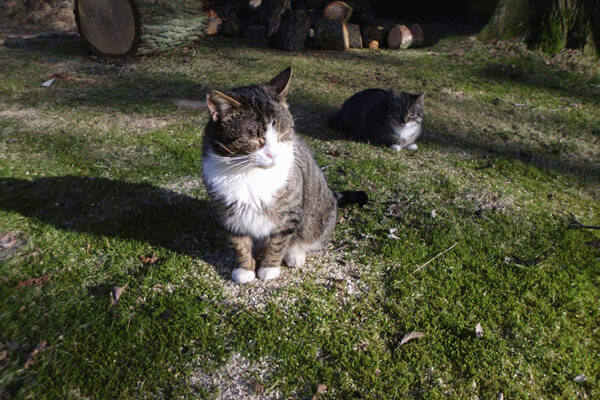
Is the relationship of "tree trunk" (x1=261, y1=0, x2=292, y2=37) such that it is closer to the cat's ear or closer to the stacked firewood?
the stacked firewood

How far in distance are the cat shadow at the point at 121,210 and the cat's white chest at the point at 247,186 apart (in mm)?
875

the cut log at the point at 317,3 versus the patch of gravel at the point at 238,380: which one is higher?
the cut log at the point at 317,3

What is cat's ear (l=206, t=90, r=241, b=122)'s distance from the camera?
2.46 m

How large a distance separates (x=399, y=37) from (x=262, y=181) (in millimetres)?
10091

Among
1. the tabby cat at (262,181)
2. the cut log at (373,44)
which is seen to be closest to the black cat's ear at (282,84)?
the tabby cat at (262,181)

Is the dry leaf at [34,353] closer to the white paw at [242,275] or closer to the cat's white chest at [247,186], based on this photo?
the white paw at [242,275]

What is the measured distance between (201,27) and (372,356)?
32.4 ft

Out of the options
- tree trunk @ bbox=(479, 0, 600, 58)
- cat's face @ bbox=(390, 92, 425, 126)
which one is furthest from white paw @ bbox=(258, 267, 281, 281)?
tree trunk @ bbox=(479, 0, 600, 58)

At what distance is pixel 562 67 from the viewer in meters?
9.31

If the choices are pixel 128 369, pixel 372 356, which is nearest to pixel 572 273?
pixel 372 356

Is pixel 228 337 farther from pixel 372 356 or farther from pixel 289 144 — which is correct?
pixel 289 144

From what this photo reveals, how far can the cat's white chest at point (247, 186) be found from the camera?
9.11 feet

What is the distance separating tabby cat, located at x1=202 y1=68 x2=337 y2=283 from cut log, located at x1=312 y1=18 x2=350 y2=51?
26.7 feet

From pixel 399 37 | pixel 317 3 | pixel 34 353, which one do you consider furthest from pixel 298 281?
pixel 317 3
